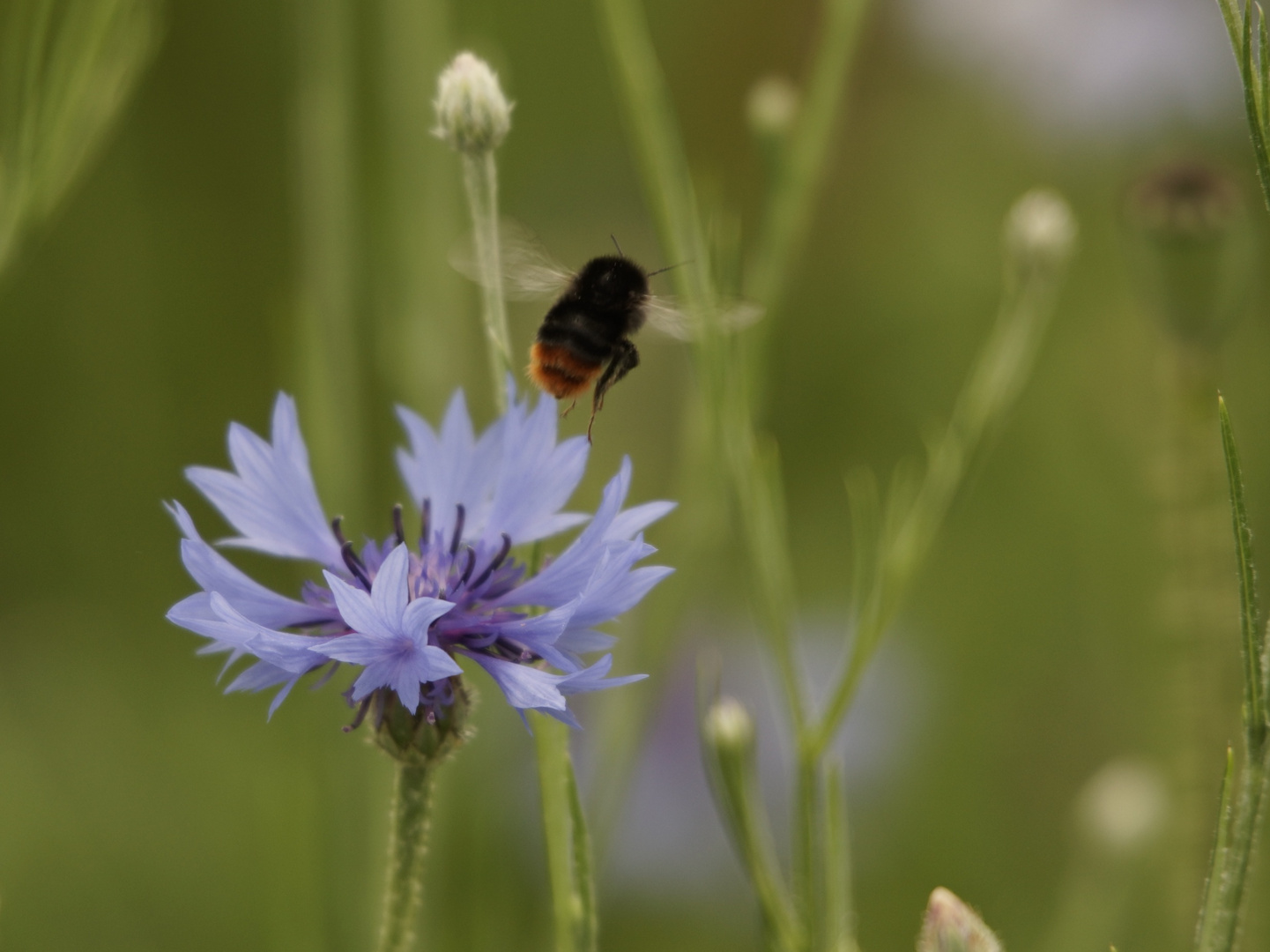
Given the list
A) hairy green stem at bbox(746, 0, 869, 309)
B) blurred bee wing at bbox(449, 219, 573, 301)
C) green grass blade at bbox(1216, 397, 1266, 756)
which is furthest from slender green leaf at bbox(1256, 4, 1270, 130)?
blurred bee wing at bbox(449, 219, 573, 301)

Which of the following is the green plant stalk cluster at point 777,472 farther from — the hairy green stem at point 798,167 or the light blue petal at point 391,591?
the light blue petal at point 391,591

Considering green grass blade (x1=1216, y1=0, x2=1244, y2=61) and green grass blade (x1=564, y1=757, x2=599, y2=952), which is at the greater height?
green grass blade (x1=1216, y1=0, x2=1244, y2=61)

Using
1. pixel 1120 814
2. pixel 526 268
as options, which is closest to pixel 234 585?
pixel 526 268

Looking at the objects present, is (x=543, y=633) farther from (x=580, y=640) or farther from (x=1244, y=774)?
(x=1244, y=774)

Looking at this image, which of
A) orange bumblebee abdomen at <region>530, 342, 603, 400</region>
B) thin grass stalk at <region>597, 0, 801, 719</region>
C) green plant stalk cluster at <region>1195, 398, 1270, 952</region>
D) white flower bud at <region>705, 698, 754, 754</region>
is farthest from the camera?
orange bumblebee abdomen at <region>530, 342, 603, 400</region>

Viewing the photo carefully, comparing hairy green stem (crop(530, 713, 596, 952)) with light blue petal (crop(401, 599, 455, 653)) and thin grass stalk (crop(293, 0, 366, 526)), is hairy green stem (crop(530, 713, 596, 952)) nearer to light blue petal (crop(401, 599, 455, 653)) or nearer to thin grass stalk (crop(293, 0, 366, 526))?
light blue petal (crop(401, 599, 455, 653))

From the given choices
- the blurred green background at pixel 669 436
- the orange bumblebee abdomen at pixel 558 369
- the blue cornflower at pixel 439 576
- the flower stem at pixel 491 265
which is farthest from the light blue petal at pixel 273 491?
the blurred green background at pixel 669 436
